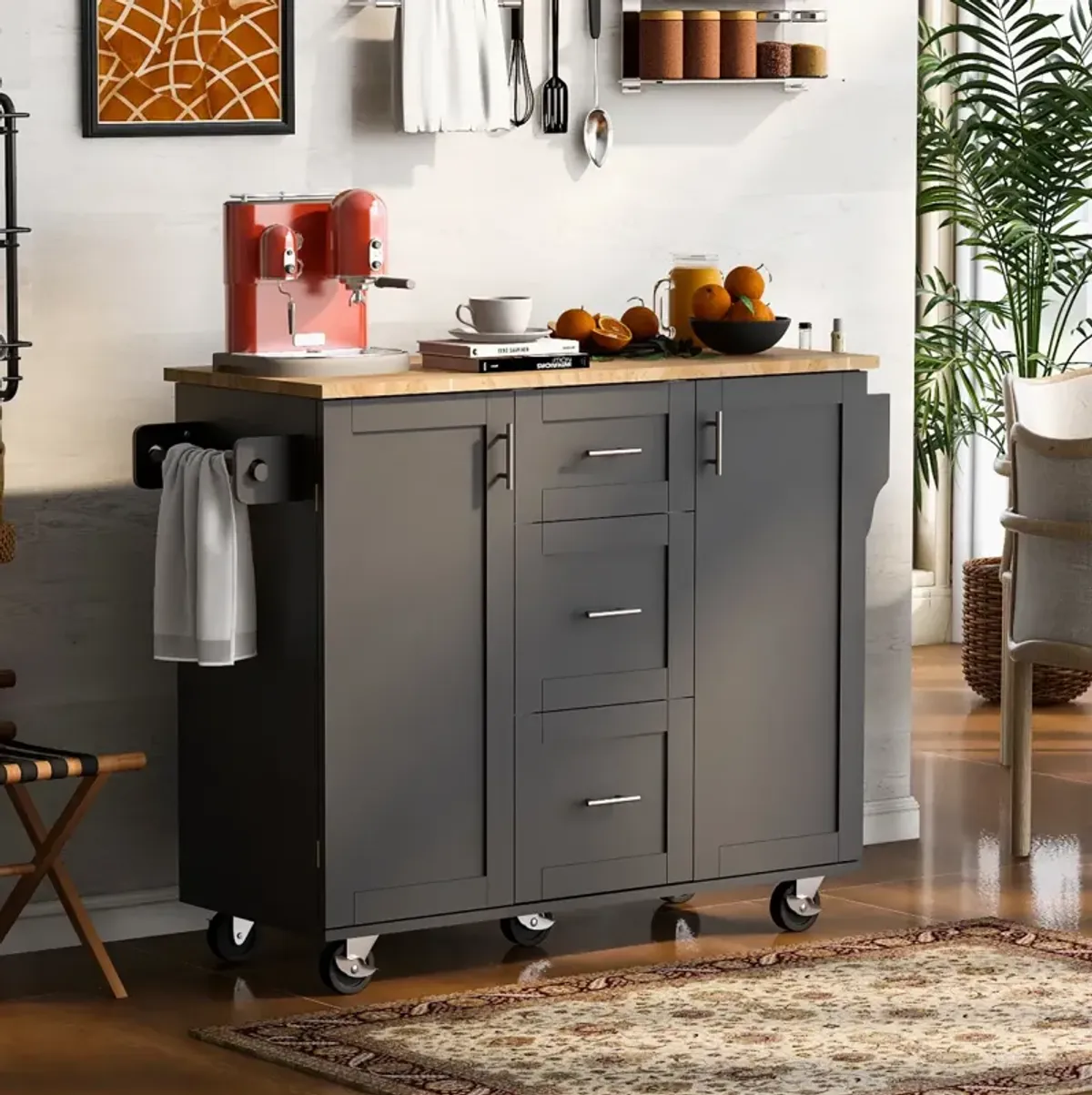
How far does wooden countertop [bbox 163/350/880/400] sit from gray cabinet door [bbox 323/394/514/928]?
0.03 metres

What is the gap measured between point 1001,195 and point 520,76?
2.41 metres

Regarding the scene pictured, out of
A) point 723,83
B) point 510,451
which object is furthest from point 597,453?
point 723,83

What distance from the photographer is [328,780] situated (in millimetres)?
4152

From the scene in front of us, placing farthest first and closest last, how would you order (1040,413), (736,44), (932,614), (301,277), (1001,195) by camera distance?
(932,614)
(1001,195)
(1040,413)
(736,44)
(301,277)

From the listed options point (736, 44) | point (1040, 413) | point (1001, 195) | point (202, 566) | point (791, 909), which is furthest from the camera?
point (1001, 195)

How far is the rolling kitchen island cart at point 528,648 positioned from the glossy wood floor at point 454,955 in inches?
4.3

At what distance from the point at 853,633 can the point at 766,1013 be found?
860 millimetres

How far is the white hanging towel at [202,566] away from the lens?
13.6ft

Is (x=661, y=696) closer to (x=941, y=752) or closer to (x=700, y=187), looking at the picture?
(x=700, y=187)

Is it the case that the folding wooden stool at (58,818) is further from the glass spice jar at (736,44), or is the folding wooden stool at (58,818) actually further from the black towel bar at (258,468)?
the glass spice jar at (736,44)

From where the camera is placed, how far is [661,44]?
485 cm

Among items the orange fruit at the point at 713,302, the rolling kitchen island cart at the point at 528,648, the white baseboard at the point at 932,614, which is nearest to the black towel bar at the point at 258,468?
the rolling kitchen island cart at the point at 528,648

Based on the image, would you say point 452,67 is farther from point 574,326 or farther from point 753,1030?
point 753,1030

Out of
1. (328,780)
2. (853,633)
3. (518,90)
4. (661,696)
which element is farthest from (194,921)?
(518,90)
